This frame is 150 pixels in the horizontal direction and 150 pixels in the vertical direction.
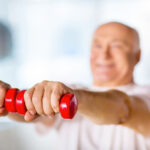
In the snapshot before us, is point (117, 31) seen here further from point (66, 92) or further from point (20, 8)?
point (20, 8)

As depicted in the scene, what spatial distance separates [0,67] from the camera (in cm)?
→ 106

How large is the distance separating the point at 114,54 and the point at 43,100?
0.35 meters

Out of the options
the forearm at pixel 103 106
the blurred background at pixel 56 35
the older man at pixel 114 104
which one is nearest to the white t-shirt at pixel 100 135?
the older man at pixel 114 104

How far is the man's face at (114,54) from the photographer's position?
0.52m

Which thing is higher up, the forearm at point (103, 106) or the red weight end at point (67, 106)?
the red weight end at point (67, 106)

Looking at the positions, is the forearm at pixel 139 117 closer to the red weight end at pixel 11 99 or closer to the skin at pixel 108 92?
the skin at pixel 108 92

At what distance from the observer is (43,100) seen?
0.19m

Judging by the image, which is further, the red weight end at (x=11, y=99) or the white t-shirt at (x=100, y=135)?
the white t-shirt at (x=100, y=135)

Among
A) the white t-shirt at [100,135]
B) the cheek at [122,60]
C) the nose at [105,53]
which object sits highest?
the nose at [105,53]

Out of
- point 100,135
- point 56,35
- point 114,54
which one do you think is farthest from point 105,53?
point 56,35

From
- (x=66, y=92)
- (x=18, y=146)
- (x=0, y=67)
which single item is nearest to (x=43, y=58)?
(x=0, y=67)

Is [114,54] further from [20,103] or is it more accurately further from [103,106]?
[20,103]

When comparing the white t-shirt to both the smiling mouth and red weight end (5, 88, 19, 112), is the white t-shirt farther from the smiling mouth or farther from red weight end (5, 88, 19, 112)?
red weight end (5, 88, 19, 112)

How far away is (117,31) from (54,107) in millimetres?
349
